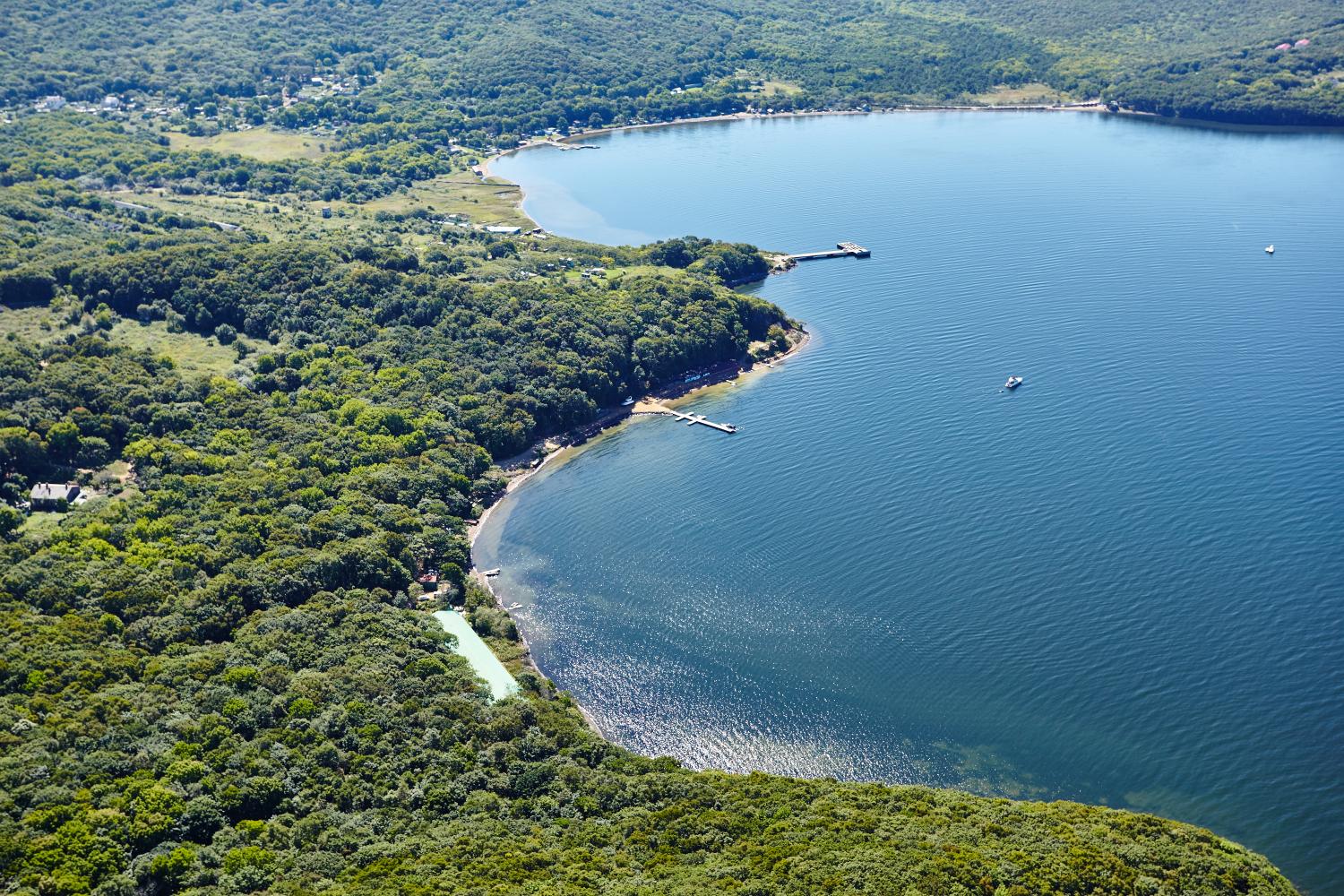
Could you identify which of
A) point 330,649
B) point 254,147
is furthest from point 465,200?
point 330,649

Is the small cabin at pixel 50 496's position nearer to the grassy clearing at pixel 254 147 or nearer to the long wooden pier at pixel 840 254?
the long wooden pier at pixel 840 254

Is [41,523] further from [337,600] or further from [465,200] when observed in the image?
[465,200]

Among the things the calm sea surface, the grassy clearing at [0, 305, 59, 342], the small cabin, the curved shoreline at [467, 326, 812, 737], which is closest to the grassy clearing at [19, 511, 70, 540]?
the small cabin

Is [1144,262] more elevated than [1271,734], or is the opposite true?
[1144,262]

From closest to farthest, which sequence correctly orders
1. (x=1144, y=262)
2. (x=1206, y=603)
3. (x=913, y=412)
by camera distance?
(x=1206, y=603), (x=913, y=412), (x=1144, y=262)

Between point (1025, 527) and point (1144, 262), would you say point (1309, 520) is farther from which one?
point (1144, 262)

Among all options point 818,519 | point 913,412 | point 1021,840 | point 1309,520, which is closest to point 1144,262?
point 913,412

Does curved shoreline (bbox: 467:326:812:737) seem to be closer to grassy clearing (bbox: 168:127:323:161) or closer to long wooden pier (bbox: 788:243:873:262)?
long wooden pier (bbox: 788:243:873:262)
